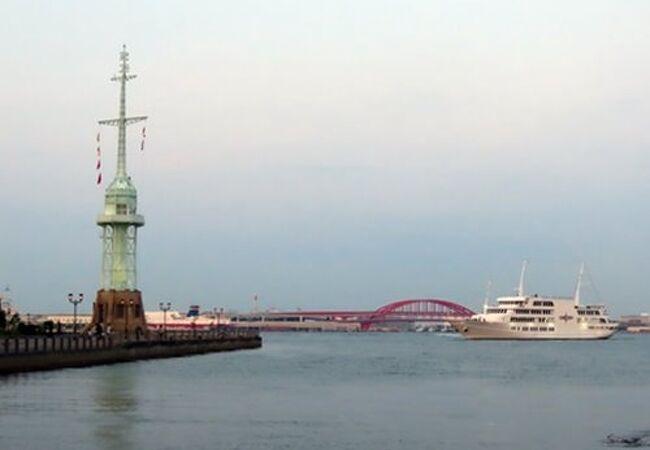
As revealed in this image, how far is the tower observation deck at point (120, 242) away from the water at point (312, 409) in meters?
20.8

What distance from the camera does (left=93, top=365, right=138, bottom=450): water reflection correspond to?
33.6 m

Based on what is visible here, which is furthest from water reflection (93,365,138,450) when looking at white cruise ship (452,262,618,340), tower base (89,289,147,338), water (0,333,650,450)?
white cruise ship (452,262,618,340)

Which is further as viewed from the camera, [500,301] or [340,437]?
[500,301]

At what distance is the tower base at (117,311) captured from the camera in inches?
3733

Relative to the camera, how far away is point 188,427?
37250 millimetres

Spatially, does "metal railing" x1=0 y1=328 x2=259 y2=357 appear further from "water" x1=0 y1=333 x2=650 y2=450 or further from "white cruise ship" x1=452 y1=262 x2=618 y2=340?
"white cruise ship" x1=452 y1=262 x2=618 y2=340

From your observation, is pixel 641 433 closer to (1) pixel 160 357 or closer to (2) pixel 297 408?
(2) pixel 297 408

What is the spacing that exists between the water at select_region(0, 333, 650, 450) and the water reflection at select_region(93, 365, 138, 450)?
0.14ft

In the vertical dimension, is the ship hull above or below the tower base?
below

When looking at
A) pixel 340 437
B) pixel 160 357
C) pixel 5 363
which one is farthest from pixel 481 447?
pixel 160 357

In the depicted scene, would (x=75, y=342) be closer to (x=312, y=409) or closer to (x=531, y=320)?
(x=312, y=409)

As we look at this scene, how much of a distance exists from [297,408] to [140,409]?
5.69 meters

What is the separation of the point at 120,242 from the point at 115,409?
52.5 metres

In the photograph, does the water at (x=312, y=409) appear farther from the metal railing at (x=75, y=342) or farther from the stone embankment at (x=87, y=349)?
the metal railing at (x=75, y=342)
